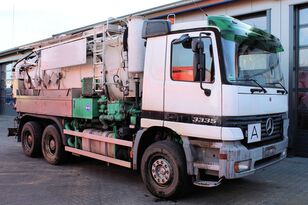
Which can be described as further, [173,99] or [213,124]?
[173,99]

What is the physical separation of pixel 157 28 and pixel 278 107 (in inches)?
99.0

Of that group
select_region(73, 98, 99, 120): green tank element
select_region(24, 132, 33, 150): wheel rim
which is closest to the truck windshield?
select_region(73, 98, 99, 120): green tank element

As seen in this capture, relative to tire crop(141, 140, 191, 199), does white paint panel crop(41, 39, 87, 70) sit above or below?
above

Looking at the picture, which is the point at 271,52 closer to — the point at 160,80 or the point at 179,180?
the point at 160,80

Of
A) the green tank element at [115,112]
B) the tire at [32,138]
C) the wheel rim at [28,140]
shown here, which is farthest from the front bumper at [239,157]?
the wheel rim at [28,140]

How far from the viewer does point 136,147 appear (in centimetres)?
Answer: 646

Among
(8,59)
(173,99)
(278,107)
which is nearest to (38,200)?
(173,99)

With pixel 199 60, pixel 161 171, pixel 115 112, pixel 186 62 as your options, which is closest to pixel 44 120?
pixel 115 112

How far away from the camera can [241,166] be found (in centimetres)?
544

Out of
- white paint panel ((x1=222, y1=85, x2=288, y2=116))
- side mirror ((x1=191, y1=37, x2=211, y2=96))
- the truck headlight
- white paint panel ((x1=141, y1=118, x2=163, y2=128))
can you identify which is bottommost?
the truck headlight

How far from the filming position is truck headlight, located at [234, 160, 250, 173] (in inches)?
211

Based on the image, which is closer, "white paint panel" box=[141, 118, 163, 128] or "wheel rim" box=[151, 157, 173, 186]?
"wheel rim" box=[151, 157, 173, 186]

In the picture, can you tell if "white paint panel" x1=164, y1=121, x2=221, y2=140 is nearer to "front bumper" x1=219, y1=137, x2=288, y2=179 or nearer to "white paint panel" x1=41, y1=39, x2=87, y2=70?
"front bumper" x1=219, y1=137, x2=288, y2=179

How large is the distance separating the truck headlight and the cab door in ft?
1.57
